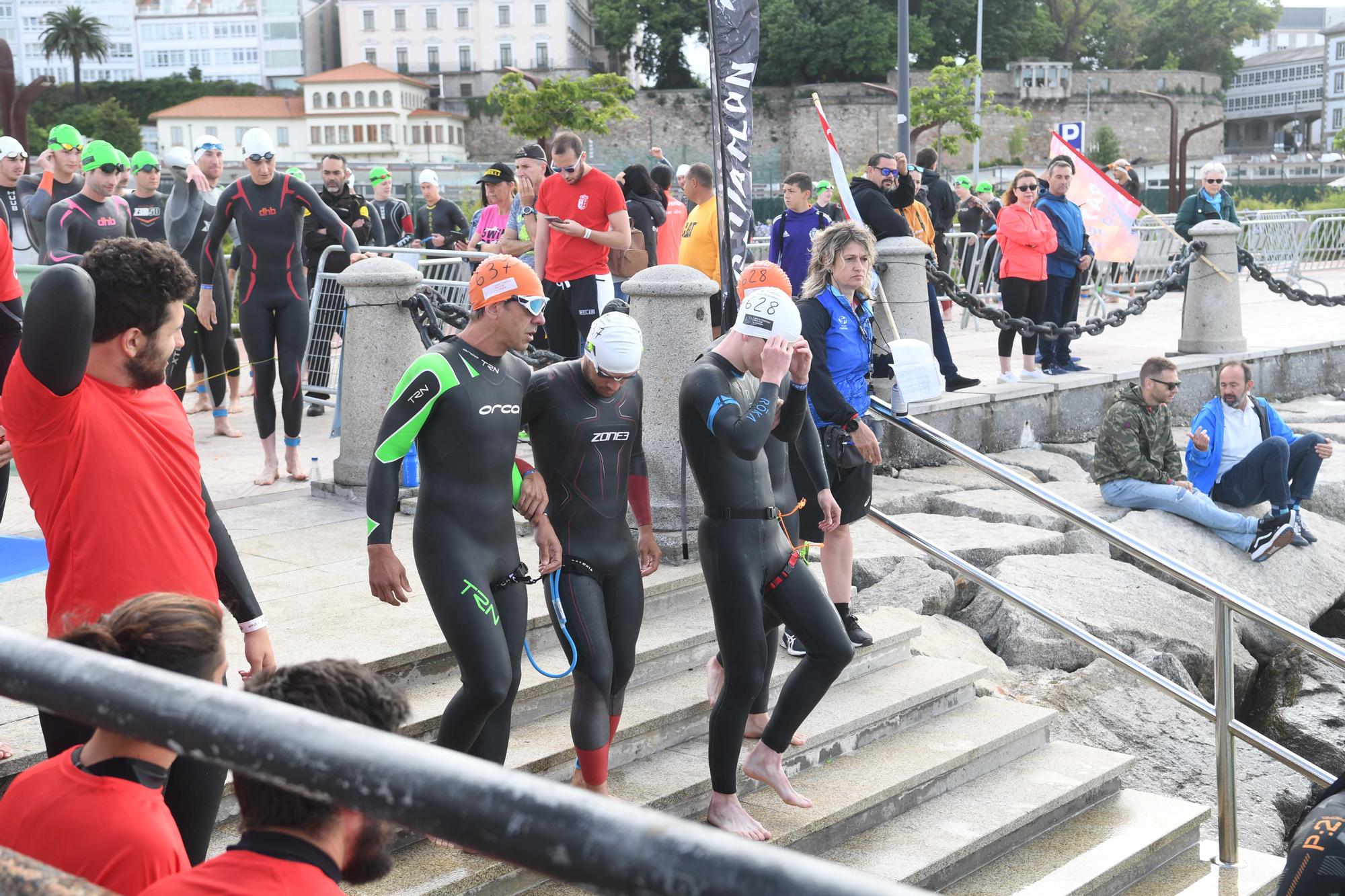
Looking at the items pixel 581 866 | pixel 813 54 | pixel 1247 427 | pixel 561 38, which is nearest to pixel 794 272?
pixel 1247 427

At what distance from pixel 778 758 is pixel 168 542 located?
2.65 meters

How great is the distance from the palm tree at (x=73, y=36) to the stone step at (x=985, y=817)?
Answer: 108 m

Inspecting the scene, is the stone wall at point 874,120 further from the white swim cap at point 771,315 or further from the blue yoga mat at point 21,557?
the white swim cap at point 771,315

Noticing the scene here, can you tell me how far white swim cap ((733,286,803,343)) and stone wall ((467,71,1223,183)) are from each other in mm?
73569

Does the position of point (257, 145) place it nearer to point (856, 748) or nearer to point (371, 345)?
point (371, 345)

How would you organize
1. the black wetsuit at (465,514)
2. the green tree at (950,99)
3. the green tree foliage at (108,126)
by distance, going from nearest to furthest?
the black wetsuit at (465,514) < the green tree at (950,99) < the green tree foliage at (108,126)

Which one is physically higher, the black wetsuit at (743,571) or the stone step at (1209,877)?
the black wetsuit at (743,571)

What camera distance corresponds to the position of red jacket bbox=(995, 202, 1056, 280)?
11.7 metres

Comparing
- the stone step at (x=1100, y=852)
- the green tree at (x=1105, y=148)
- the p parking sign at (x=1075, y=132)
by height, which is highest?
the green tree at (x=1105, y=148)

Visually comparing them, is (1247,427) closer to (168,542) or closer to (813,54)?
(168,542)

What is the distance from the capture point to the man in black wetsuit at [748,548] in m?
4.77

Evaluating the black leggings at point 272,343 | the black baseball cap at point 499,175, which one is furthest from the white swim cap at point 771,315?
the black baseball cap at point 499,175

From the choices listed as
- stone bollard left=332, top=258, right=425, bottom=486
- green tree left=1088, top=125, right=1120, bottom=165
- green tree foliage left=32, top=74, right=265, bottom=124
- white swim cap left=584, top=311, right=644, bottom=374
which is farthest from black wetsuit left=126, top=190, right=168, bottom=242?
green tree foliage left=32, top=74, right=265, bottom=124

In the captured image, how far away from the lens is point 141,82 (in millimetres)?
98312
